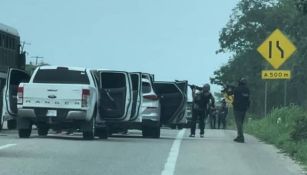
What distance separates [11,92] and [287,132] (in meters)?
7.98

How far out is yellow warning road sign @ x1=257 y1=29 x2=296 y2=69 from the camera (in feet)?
85.4

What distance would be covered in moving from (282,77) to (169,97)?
3.73 meters

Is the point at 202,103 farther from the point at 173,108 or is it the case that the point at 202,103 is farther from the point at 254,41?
the point at 254,41

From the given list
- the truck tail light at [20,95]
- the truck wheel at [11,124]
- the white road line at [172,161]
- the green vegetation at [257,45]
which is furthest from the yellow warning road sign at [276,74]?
the green vegetation at [257,45]

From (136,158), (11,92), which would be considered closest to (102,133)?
(11,92)

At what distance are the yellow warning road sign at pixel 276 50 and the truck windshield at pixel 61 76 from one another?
6.31 m

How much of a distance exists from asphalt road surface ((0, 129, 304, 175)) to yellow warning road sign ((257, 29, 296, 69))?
458 centimetres

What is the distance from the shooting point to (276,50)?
85.7 feet

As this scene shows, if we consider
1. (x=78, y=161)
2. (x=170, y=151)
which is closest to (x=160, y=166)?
(x=78, y=161)

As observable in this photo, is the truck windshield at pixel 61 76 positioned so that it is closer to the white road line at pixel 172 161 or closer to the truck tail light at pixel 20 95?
the truck tail light at pixel 20 95

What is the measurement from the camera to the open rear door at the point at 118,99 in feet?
77.2

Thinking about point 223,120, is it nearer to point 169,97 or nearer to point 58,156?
point 169,97

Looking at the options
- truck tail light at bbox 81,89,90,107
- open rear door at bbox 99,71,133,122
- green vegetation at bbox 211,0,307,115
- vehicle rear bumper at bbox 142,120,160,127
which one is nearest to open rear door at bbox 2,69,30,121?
open rear door at bbox 99,71,133,122

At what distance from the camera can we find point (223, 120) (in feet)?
147
